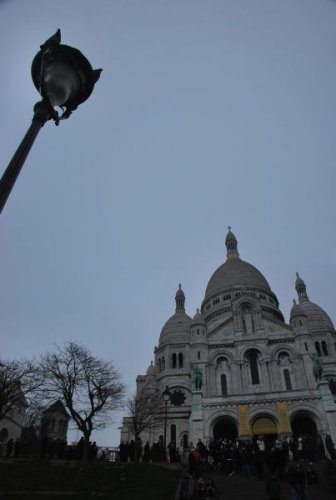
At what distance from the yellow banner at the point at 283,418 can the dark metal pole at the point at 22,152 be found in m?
36.4

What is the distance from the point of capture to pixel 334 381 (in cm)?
4869

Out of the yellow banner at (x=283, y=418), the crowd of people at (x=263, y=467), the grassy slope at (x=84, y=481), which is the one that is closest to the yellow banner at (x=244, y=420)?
the yellow banner at (x=283, y=418)

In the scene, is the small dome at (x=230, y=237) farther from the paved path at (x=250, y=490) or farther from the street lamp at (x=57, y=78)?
the street lamp at (x=57, y=78)

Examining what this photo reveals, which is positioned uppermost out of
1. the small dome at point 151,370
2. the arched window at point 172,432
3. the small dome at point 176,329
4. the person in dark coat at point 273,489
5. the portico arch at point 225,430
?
the small dome at point 176,329

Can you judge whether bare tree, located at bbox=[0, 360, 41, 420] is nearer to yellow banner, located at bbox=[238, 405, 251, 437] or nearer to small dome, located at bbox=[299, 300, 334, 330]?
yellow banner, located at bbox=[238, 405, 251, 437]

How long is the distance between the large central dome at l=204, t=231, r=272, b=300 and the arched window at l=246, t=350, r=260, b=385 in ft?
60.1

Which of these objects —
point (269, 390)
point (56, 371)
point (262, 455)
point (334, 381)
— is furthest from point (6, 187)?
point (334, 381)

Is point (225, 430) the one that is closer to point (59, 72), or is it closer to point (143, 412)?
point (143, 412)

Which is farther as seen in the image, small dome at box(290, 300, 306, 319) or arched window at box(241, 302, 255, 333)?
arched window at box(241, 302, 255, 333)

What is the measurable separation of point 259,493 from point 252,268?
5164cm

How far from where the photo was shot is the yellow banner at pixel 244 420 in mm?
37094

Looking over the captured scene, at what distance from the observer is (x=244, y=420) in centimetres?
3759

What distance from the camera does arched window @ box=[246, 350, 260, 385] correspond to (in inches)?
1689

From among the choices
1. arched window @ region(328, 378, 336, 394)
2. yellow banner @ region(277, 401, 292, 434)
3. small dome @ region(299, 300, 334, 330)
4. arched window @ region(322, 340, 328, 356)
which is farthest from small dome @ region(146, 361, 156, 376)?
yellow banner @ region(277, 401, 292, 434)
